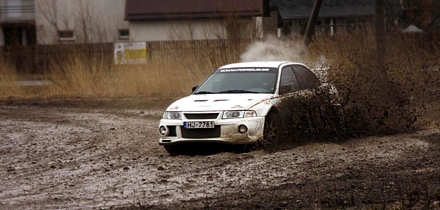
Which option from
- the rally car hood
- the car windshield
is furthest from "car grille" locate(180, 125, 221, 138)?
the car windshield

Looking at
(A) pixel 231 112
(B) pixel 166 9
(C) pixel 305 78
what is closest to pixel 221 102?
(A) pixel 231 112

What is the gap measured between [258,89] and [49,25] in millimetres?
36131

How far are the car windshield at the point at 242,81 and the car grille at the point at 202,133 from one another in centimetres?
122

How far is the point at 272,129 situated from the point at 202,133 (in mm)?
1039

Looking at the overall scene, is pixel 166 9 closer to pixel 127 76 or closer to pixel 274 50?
pixel 127 76

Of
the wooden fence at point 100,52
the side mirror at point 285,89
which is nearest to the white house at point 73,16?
the wooden fence at point 100,52

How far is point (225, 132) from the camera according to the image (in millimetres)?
11789

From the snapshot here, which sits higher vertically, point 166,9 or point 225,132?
point 166,9

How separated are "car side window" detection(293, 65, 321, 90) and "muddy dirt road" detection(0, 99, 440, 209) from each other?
1.24 meters

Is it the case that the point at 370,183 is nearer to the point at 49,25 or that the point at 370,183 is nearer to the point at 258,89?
the point at 258,89

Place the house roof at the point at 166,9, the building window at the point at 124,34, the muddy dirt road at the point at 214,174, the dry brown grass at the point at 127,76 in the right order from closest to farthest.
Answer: the muddy dirt road at the point at 214,174
the dry brown grass at the point at 127,76
the house roof at the point at 166,9
the building window at the point at 124,34

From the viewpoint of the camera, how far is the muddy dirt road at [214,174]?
26.5 feet

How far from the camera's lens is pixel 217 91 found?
43.1 feet

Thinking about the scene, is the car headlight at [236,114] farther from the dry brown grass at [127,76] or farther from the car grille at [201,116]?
the dry brown grass at [127,76]
